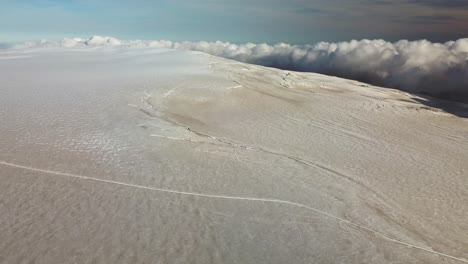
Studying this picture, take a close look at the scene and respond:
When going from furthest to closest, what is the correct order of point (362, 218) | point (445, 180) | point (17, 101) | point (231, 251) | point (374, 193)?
point (17, 101) < point (445, 180) < point (374, 193) < point (362, 218) < point (231, 251)

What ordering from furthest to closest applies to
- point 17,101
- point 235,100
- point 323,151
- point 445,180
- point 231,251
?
point 235,100 → point 17,101 → point 323,151 → point 445,180 → point 231,251

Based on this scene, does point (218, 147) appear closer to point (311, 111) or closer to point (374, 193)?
point (374, 193)

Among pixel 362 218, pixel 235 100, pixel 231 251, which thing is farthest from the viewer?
pixel 235 100

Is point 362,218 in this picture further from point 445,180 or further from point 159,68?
point 159,68

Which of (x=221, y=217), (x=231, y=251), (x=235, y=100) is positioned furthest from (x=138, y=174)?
(x=235, y=100)

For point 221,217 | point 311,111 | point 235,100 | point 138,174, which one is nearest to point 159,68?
point 235,100

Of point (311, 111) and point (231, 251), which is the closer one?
point (231, 251)
